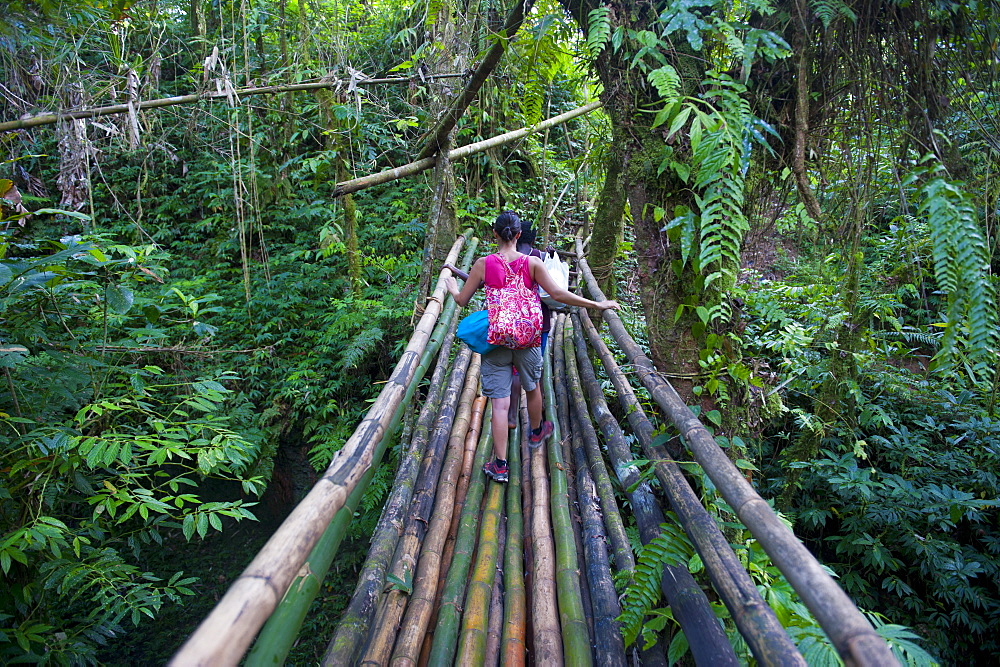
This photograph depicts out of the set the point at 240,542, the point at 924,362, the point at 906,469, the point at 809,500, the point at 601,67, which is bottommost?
the point at 240,542

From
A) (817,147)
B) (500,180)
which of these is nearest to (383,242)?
(500,180)

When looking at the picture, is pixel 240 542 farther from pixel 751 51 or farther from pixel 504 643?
pixel 751 51

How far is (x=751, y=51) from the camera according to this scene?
178cm

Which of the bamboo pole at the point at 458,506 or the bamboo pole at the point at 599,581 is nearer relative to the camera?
the bamboo pole at the point at 599,581

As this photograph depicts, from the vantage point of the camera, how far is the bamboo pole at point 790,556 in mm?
841

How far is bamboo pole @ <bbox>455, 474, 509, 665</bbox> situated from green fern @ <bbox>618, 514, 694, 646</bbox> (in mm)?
485

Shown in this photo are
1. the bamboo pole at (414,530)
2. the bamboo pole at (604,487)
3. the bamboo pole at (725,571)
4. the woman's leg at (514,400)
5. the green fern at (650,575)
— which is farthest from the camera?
the woman's leg at (514,400)

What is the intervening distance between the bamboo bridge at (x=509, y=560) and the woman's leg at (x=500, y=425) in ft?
0.63

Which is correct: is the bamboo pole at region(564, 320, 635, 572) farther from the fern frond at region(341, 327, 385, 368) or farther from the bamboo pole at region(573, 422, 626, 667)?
the fern frond at region(341, 327, 385, 368)

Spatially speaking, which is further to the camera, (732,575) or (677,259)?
(677,259)

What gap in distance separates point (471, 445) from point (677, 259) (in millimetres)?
1678

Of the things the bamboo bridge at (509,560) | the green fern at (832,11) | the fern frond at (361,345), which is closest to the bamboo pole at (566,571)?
the bamboo bridge at (509,560)

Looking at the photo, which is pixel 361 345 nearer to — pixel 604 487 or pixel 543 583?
pixel 604 487

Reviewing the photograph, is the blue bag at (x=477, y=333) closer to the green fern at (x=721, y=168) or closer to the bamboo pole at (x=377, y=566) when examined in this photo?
the bamboo pole at (x=377, y=566)
